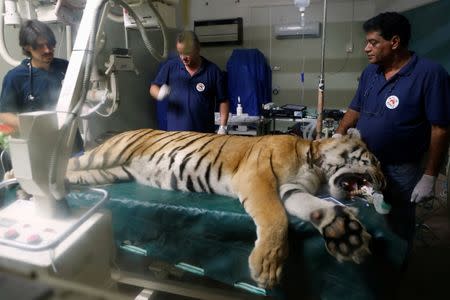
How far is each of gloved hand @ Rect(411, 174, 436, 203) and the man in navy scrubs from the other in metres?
1.52

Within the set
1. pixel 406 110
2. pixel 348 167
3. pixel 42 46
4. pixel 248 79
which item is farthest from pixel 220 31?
pixel 348 167

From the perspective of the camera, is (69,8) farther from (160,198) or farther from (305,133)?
(305,133)

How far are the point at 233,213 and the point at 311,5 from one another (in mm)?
4194

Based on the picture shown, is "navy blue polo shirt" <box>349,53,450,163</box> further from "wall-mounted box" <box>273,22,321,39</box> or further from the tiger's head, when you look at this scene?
"wall-mounted box" <box>273,22,321,39</box>

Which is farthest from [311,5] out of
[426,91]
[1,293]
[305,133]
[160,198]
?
[1,293]

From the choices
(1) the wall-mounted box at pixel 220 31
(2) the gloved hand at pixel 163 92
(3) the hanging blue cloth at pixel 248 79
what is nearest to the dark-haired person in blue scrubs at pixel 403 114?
(2) the gloved hand at pixel 163 92

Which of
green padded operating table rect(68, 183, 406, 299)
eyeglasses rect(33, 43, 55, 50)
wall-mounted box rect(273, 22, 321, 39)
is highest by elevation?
wall-mounted box rect(273, 22, 321, 39)

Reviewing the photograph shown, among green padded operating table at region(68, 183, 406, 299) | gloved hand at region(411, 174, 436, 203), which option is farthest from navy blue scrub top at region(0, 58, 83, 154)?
gloved hand at region(411, 174, 436, 203)

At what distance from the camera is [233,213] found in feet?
4.81

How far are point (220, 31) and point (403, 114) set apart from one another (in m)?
3.74

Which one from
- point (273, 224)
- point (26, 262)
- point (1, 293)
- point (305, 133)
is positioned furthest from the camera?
point (305, 133)

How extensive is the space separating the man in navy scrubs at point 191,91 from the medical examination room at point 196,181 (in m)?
0.01

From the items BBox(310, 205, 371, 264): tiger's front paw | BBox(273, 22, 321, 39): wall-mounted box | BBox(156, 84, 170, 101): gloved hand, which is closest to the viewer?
BBox(310, 205, 371, 264): tiger's front paw

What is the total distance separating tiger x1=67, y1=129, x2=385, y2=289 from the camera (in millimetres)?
1272
